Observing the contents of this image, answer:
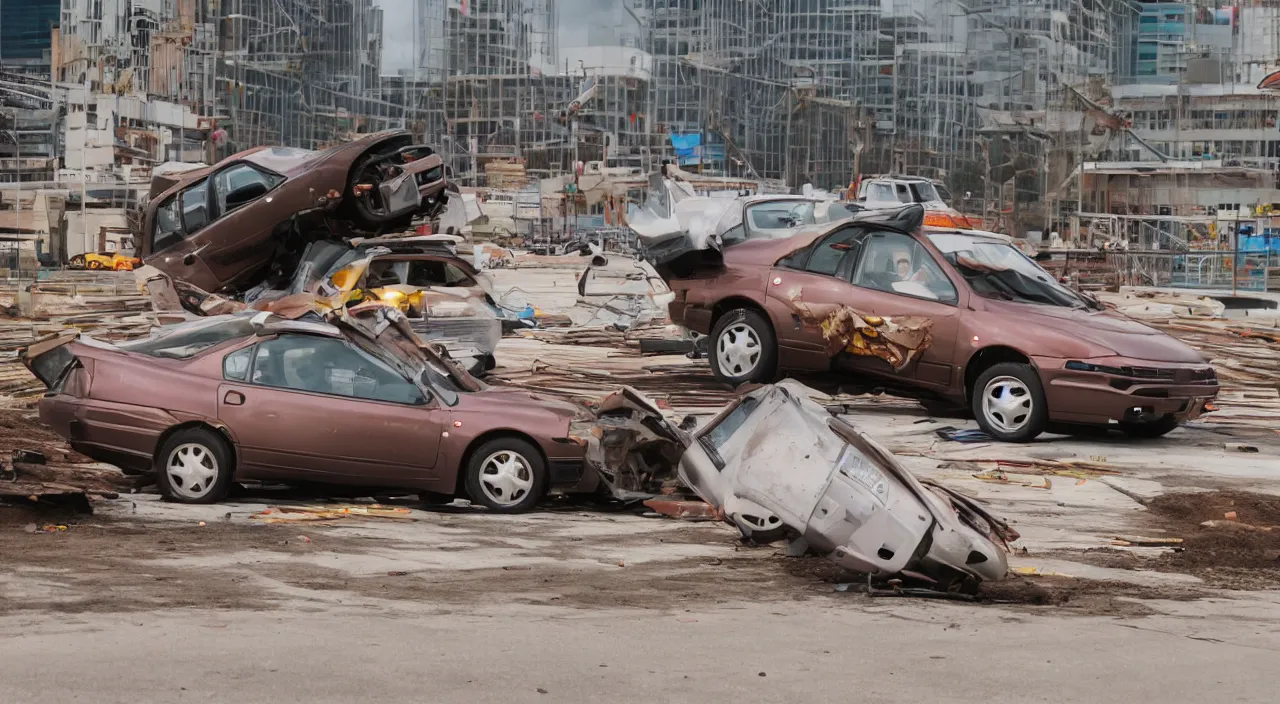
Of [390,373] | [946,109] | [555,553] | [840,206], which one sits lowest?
[555,553]

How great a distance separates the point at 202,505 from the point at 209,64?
7932cm

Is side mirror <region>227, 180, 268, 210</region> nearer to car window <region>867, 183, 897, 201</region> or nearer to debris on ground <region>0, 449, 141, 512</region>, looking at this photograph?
debris on ground <region>0, 449, 141, 512</region>

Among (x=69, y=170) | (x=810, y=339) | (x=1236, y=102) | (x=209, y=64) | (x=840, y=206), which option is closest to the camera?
(x=810, y=339)

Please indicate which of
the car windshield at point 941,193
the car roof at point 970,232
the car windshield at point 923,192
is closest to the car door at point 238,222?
the car roof at point 970,232

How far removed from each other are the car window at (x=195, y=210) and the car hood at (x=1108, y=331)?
9807mm

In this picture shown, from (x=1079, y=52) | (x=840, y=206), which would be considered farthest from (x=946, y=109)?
(x=840, y=206)

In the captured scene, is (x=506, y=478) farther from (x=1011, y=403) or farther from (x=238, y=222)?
(x=238, y=222)

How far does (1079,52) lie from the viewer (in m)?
98.9

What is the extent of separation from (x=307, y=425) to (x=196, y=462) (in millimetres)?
730

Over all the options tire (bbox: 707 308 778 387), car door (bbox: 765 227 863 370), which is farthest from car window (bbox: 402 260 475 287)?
car door (bbox: 765 227 863 370)

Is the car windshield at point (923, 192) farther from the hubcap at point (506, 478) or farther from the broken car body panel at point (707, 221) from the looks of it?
the hubcap at point (506, 478)

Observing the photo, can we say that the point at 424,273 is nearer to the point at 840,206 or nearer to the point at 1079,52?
the point at 840,206

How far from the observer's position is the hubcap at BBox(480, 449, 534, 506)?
941 cm

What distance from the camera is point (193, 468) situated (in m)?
9.39
